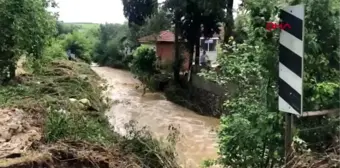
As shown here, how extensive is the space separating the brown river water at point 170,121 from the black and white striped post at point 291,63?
6.06 metres

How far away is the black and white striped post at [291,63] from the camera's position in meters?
2.60

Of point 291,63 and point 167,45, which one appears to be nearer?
point 291,63

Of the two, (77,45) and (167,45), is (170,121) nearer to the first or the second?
(167,45)

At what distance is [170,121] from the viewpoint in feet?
52.6

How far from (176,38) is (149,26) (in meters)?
1.64

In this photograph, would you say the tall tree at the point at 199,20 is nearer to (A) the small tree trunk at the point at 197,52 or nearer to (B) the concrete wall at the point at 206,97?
(A) the small tree trunk at the point at 197,52

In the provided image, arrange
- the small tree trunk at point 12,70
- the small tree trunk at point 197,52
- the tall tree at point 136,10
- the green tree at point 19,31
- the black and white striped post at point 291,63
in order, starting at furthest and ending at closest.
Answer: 1. the tall tree at point 136,10
2. the small tree trunk at point 197,52
3. the small tree trunk at point 12,70
4. the green tree at point 19,31
5. the black and white striped post at point 291,63

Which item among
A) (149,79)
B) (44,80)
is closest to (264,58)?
(44,80)

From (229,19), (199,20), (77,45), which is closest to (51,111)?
(229,19)

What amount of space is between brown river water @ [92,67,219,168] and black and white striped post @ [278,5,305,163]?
6.06 meters

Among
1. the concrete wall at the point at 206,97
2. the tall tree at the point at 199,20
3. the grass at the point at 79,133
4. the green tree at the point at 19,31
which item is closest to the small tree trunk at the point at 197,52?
the tall tree at the point at 199,20

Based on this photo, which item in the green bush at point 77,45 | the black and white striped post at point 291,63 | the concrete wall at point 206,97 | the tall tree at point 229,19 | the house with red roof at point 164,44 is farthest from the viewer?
the green bush at point 77,45

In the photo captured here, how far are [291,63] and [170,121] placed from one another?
13463 mm

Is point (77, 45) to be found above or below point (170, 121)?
above
